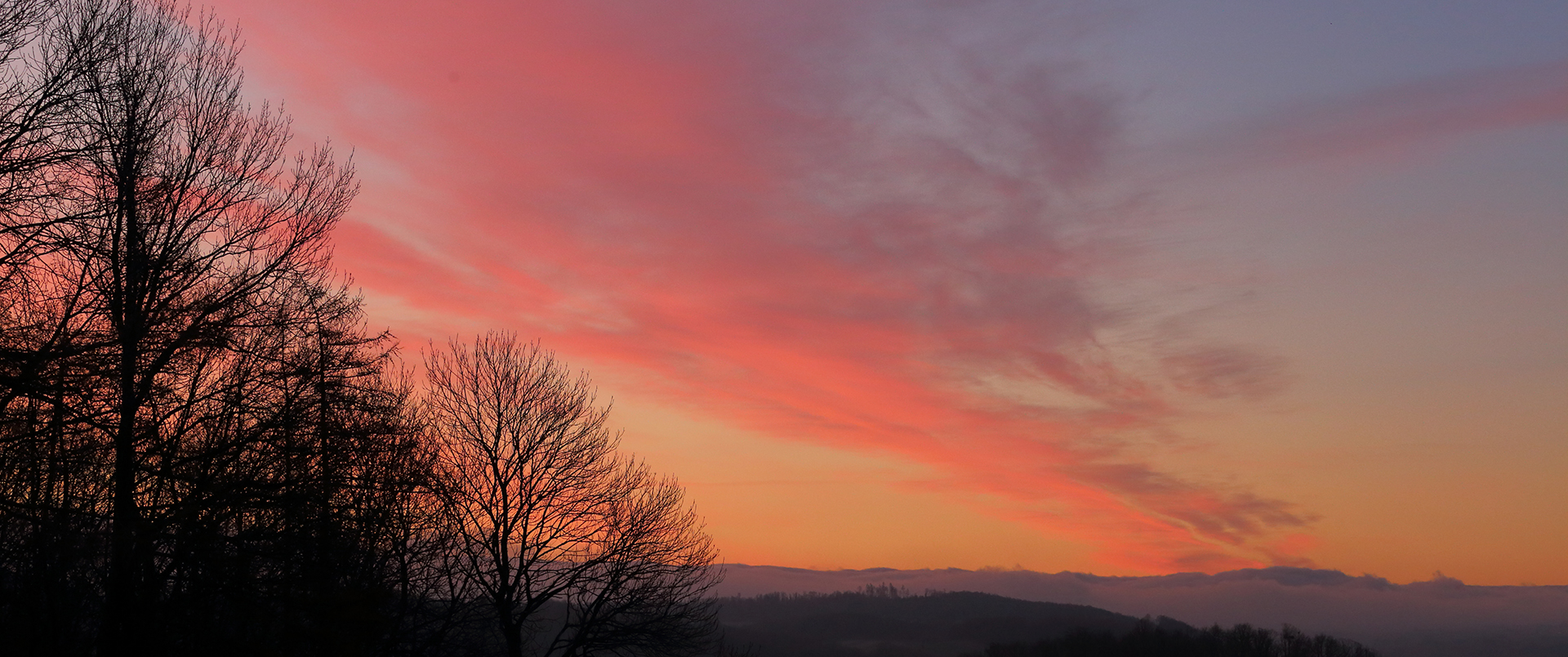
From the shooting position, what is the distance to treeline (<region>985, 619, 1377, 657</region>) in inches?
6570

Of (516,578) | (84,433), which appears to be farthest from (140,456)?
(516,578)

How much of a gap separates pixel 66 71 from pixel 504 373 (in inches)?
666

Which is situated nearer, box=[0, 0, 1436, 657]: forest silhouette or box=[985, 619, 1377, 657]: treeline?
box=[0, 0, 1436, 657]: forest silhouette

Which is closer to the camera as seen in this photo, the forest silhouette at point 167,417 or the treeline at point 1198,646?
the forest silhouette at point 167,417

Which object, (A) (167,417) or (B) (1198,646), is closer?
(A) (167,417)

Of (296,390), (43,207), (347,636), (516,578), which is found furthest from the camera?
(516,578)

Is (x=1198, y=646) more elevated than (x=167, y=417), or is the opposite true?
(x=167, y=417)

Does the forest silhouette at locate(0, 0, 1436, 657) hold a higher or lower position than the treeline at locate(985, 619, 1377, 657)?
higher

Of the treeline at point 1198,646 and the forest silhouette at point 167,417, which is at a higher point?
the forest silhouette at point 167,417

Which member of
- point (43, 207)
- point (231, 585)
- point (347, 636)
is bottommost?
point (347, 636)

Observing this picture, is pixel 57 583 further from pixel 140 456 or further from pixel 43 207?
pixel 43 207

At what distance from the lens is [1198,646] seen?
172375 mm

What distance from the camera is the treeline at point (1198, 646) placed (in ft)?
547

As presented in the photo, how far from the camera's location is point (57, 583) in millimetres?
12906
